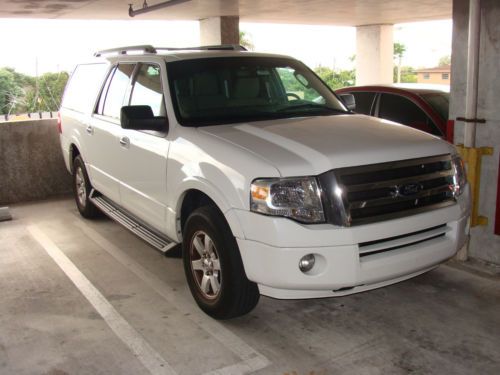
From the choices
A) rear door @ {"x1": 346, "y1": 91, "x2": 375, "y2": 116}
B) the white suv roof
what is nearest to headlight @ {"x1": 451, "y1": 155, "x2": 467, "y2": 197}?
the white suv roof

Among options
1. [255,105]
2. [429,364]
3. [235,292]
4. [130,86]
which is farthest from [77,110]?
[429,364]

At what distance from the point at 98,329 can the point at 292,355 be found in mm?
1464

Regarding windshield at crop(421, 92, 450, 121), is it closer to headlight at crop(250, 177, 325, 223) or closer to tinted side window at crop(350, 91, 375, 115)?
tinted side window at crop(350, 91, 375, 115)

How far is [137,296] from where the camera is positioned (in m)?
4.66

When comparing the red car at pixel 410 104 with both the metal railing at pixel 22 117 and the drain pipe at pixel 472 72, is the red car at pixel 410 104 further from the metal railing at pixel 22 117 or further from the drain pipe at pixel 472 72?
the metal railing at pixel 22 117

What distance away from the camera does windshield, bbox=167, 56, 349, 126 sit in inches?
179

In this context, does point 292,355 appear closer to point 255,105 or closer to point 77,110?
point 255,105

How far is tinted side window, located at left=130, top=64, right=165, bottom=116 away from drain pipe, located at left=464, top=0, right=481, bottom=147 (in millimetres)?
2782

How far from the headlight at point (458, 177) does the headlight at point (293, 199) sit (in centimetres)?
126

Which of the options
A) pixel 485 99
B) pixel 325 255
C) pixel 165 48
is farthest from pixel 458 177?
pixel 165 48

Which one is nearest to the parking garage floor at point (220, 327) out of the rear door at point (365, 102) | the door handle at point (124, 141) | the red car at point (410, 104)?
the door handle at point (124, 141)

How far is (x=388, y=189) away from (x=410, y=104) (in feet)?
12.5

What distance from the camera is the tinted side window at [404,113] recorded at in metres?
6.90

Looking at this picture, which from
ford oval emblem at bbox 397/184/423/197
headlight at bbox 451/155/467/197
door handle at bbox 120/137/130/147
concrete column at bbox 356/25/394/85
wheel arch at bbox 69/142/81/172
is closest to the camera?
ford oval emblem at bbox 397/184/423/197
